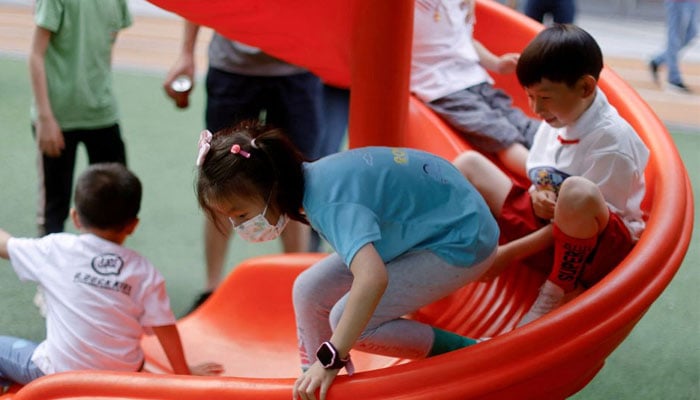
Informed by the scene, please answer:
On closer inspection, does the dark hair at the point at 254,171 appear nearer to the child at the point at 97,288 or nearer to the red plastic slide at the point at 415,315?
the red plastic slide at the point at 415,315

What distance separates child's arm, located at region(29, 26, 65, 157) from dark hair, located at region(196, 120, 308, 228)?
3.21 ft

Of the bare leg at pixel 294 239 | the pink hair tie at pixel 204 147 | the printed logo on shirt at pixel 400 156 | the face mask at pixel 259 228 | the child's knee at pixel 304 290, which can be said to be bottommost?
the bare leg at pixel 294 239

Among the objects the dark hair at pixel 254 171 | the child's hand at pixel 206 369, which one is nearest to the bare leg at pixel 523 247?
the dark hair at pixel 254 171

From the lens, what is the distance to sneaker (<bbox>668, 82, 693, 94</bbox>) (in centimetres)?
459

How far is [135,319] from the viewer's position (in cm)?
182

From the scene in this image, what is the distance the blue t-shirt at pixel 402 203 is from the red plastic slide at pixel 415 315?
0.59ft

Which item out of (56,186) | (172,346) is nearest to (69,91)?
(56,186)

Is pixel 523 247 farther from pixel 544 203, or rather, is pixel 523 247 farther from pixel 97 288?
pixel 97 288

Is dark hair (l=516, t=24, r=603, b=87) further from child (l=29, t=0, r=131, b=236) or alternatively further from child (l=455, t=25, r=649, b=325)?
child (l=29, t=0, r=131, b=236)

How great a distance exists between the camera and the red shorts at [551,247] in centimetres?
174

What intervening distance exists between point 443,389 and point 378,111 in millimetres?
729

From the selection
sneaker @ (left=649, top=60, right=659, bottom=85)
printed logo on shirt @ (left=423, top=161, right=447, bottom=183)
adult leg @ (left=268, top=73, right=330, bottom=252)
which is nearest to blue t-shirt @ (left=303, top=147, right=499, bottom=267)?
printed logo on shirt @ (left=423, top=161, right=447, bottom=183)

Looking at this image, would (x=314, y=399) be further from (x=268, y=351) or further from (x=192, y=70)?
(x=192, y=70)

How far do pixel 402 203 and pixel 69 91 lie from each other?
4.02ft
